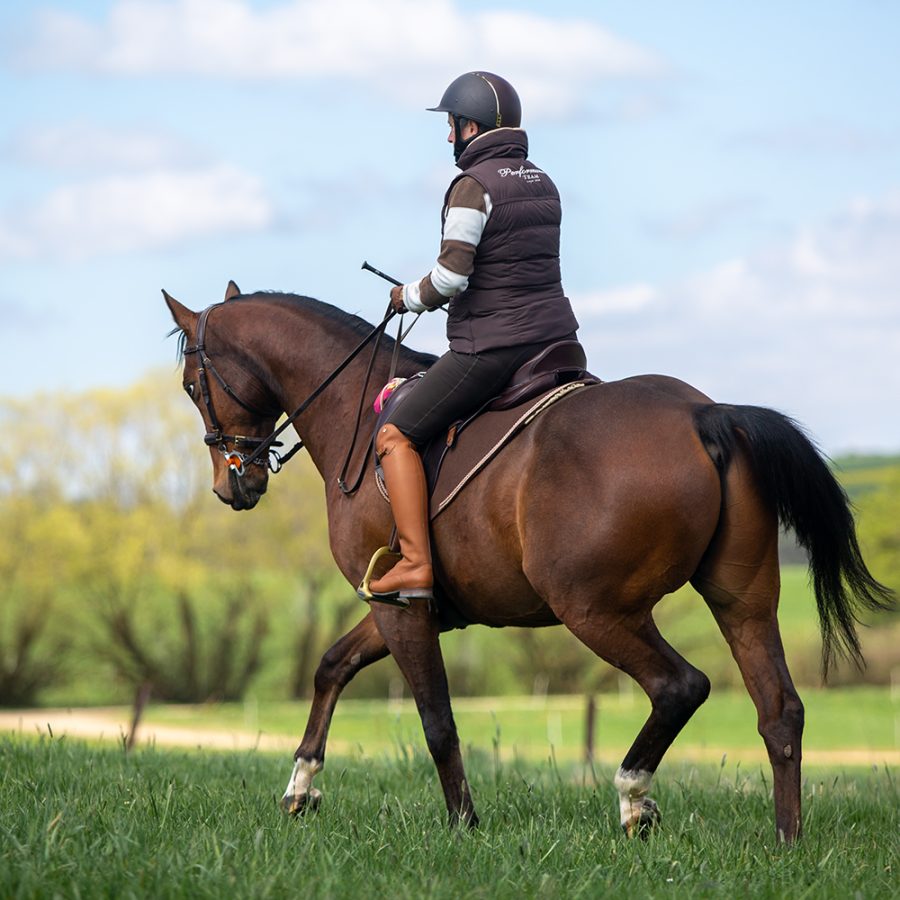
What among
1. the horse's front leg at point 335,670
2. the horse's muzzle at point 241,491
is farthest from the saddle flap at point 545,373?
the horse's muzzle at point 241,491

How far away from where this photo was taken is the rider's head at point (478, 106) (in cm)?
596

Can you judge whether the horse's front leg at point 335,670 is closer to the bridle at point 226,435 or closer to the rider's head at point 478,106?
the bridle at point 226,435

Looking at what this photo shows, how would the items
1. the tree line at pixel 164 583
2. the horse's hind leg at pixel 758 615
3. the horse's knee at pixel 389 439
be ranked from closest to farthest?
the horse's hind leg at pixel 758 615
the horse's knee at pixel 389 439
the tree line at pixel 164 583

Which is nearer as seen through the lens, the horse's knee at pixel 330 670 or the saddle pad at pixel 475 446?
the saddle pad at pixel 475 446

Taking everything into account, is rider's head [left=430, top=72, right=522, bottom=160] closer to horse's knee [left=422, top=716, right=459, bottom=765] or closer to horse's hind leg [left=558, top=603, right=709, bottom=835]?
horse's hind leg [left=558, top=603, right=709, bottom=835]

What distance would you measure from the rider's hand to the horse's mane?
1.25 ft

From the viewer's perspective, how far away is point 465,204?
18.9 feet

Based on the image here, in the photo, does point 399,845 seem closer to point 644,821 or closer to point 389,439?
point 644,821

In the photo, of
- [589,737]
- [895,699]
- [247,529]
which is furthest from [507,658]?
[589,737]

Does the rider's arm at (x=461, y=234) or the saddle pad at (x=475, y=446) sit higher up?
the rider's arm at (x=461, y=234)

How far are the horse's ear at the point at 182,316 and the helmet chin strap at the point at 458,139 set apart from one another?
1911 millimetres

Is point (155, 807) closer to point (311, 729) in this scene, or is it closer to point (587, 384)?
point (311, 729)

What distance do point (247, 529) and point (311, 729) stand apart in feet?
115

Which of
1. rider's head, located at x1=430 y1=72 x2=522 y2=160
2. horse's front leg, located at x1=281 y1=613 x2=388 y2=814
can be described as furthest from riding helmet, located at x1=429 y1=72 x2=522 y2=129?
horse's front leg, located at x1=281 y1=613 x2=388 y2=814
